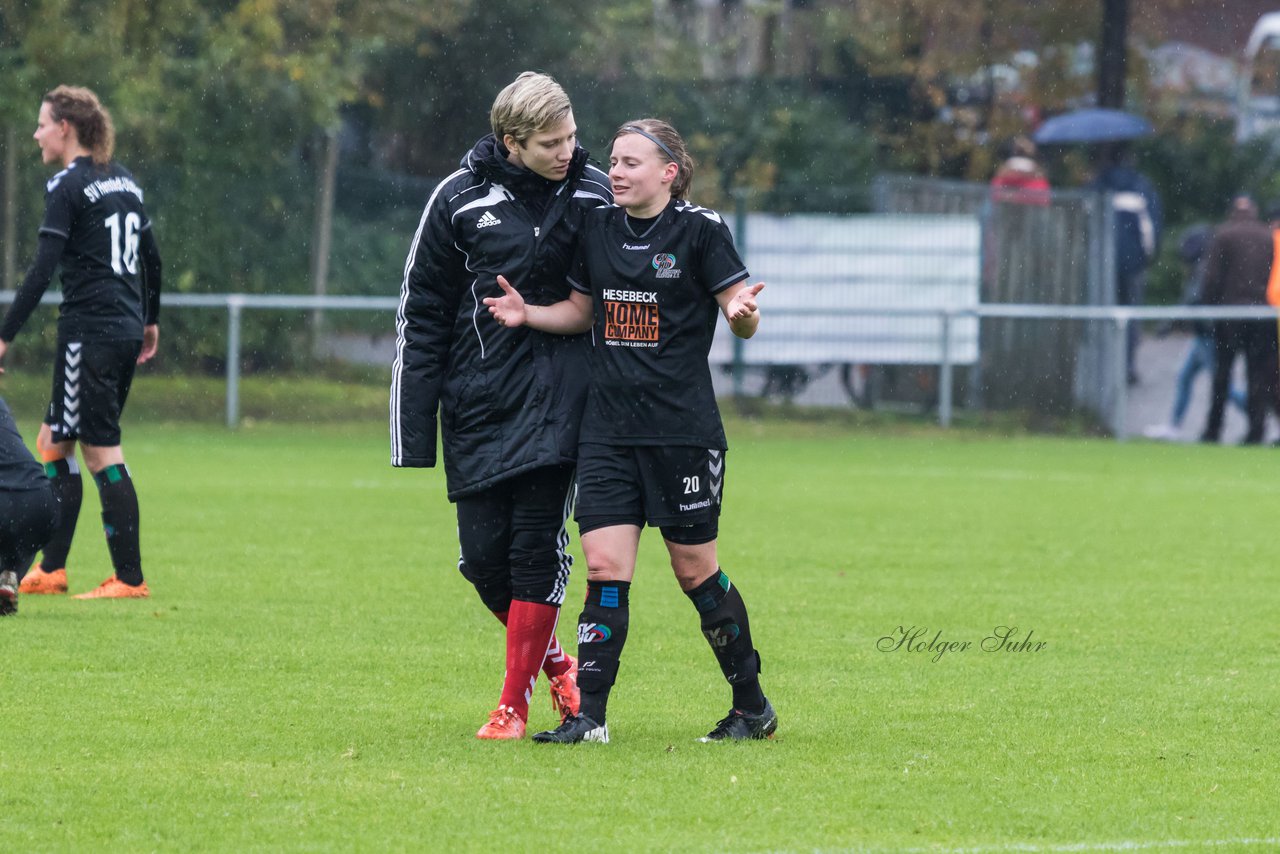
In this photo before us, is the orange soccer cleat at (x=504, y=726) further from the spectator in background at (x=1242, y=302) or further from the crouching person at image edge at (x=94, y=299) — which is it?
the spectator in background at (x=1242, y=302)

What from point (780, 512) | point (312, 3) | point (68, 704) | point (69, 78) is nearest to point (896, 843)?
point (68, 704)

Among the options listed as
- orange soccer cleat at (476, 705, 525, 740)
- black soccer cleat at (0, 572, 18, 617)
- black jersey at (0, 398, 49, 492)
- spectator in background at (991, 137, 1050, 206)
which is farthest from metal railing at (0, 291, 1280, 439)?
orange soccer cleat at (476, 705, 525, 740)

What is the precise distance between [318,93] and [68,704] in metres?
15.8

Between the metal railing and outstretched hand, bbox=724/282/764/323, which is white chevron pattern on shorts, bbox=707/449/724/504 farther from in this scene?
the metal railing

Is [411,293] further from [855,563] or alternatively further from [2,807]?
[855,563]

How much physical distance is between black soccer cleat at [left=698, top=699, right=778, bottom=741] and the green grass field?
0.11 metres

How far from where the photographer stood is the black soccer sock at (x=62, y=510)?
907 cm

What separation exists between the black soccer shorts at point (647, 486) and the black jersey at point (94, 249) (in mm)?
3652

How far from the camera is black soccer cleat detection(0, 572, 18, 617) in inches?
322

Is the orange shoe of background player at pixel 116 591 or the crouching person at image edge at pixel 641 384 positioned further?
the orange shoe of background player at pixel 116 591

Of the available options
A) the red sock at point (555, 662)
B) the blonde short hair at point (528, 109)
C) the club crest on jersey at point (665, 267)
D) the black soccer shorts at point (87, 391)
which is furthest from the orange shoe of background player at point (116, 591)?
the club crest on jersey at point (665, 267)

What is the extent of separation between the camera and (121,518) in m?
8.82

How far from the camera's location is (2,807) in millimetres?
4969

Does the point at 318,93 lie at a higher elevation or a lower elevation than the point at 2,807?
higher
